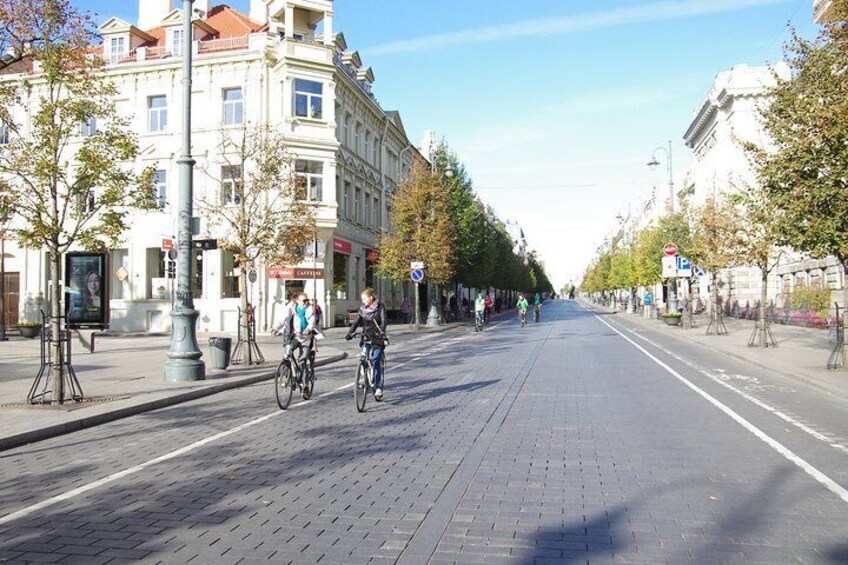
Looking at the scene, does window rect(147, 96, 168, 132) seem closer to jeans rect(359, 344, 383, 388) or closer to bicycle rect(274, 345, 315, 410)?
bicycle rect(274, 345, 315, 410)

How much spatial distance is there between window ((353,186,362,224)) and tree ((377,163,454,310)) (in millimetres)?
2233

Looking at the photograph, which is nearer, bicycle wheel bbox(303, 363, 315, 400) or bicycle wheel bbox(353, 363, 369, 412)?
bicycle wheel bbox(353, 363, 369, 412)

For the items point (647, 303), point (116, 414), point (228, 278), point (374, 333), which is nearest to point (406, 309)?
point (228, 278)

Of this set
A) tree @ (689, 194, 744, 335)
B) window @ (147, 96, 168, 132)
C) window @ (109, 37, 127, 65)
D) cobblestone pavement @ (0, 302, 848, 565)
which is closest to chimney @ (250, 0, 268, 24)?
window @ (109, 37, 127, 65)

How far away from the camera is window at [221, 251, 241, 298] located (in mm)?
34344

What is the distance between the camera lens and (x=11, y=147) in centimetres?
1212

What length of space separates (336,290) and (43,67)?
25.4m

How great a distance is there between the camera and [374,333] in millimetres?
10977

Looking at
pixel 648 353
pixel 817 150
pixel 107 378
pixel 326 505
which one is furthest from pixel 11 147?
pixel 648 353

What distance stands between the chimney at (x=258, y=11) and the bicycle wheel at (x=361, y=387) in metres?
36.5

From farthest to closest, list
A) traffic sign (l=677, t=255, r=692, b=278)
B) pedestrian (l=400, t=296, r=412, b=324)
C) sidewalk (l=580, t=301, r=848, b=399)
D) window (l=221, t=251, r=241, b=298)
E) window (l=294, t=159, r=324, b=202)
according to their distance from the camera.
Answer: pedestrian (l=400, t=296, r=412, b=324), traffic sign (l=677, t=255, r=692, b=278), window (l=294, t=159, r=324, b=202), window (l=221, t=251, r=241, b=298), sidewalk (l=580, t=301, r=848, b=399)

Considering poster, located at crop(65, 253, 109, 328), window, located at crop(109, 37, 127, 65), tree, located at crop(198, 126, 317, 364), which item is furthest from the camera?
window, located at crop(109, 37, 127, 65)

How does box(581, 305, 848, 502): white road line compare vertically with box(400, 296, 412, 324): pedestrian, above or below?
below

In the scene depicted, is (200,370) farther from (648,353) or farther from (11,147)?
(648,353)
